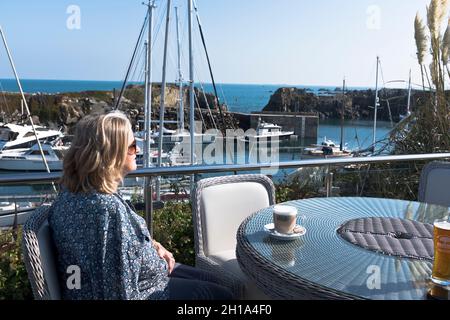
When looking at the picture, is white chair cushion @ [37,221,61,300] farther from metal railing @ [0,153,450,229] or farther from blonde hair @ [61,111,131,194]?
metal railing @ [0,153,450,229]

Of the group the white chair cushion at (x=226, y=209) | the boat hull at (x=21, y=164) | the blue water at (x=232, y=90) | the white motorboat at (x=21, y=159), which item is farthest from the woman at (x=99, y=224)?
the boat hull at (x=21, y=164)

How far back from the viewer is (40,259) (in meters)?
1.29

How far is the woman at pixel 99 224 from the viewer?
4.40 feet

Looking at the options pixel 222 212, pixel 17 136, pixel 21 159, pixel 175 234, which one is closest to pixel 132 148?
pixel 222 212

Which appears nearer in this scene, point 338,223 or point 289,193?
point 338,223

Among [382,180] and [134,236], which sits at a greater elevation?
[134,236]

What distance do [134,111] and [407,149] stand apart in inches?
880

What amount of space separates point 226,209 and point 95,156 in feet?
3.55

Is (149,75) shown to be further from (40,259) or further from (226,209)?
(40,259)

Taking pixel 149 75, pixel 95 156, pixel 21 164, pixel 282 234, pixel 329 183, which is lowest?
pixel 21 164

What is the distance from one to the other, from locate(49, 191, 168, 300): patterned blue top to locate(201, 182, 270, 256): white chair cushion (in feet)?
2.91

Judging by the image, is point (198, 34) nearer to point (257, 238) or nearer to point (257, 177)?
point (257, 177)

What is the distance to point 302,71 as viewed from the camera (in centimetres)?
1054
